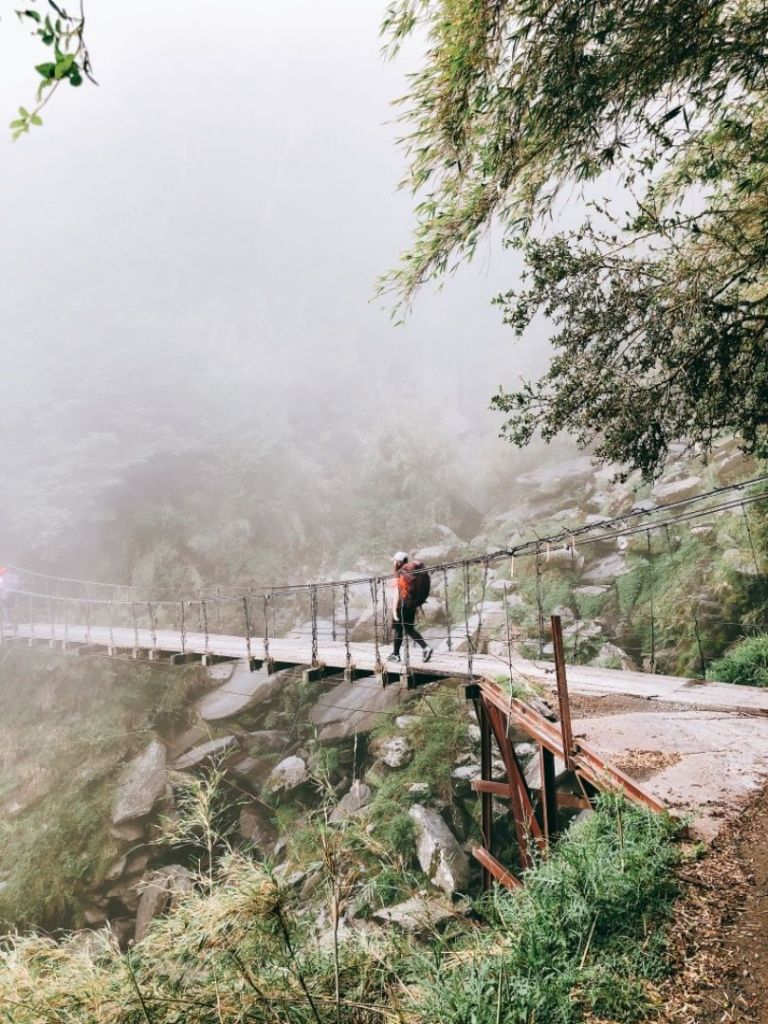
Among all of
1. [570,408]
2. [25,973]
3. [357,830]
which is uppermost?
[570,408]

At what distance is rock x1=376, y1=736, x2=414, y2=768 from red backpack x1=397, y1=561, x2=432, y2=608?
3330 mm

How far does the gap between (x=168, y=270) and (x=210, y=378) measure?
8952mm

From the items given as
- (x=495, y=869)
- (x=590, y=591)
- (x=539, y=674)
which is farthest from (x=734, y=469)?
(x=495, y=869)

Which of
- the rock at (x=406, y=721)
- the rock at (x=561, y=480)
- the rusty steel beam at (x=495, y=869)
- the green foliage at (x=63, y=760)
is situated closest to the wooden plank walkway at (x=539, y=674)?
the rock at (x=406, y=721)

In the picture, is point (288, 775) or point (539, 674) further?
point (288, 775)

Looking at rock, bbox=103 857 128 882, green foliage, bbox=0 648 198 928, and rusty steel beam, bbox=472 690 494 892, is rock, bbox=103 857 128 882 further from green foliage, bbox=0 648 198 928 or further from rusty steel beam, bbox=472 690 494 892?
rusty steel beam, bbox=472 690 494 892

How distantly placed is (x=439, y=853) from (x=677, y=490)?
29.4 feet

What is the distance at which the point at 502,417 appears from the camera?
2105 cm

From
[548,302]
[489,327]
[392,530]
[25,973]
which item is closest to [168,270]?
[489,327]

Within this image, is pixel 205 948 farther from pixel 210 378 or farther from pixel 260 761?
pixel 210 378

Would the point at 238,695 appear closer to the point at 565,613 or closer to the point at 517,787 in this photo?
the point at 565,613

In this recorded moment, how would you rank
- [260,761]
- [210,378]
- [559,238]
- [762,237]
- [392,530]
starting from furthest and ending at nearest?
[210,378], [392,530], [260,761], [559,238], [762,237]

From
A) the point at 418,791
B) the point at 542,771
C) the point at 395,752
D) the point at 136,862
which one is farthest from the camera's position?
the point at 136,862

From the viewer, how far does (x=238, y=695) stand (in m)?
11.3
